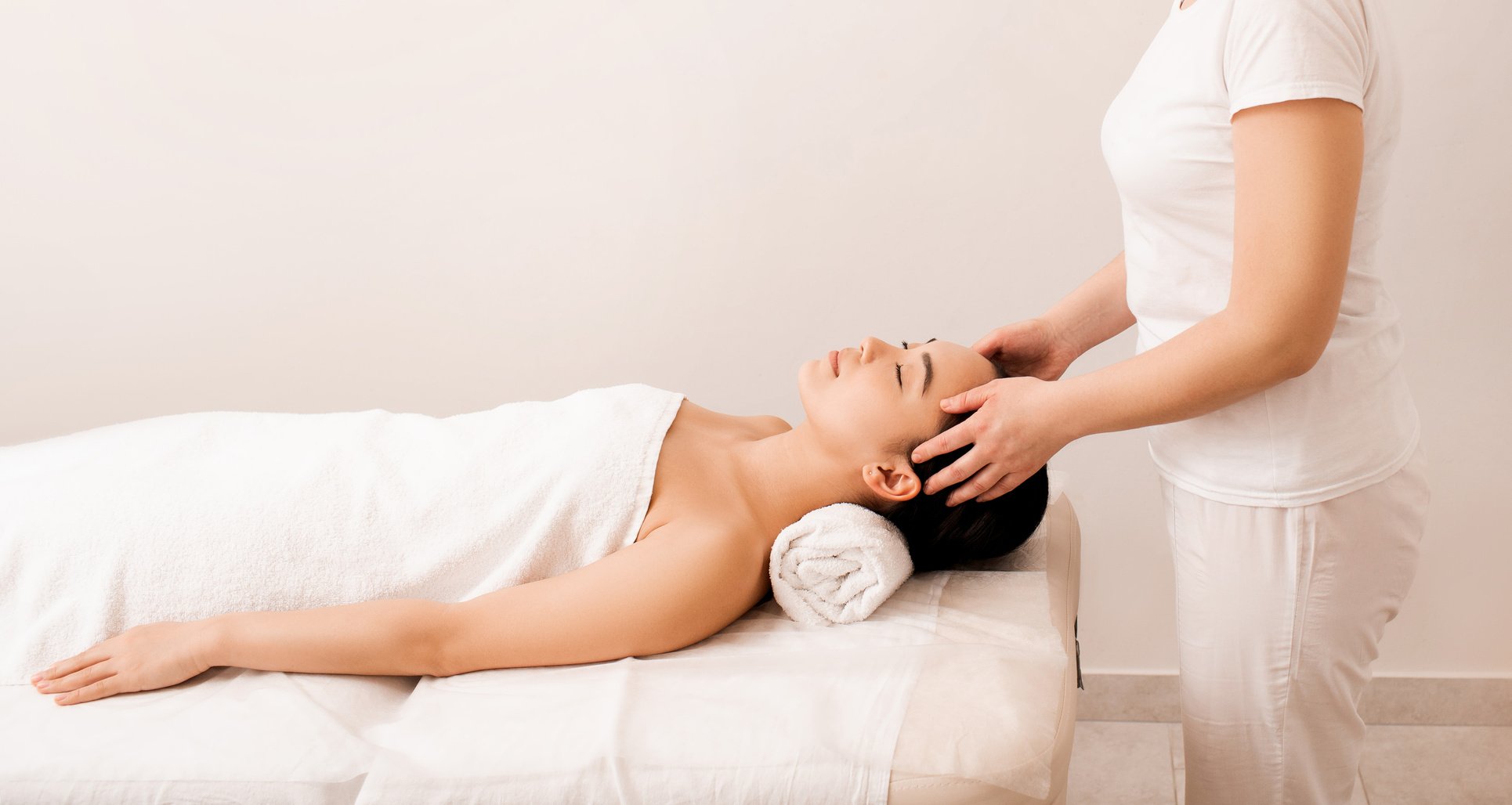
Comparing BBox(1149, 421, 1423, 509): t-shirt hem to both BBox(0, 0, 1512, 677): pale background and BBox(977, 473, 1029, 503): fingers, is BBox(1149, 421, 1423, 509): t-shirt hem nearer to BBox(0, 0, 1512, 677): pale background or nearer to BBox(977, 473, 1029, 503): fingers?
BBox(977, 473, 1029, 503): fingers

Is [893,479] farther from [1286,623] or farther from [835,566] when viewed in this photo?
[1286,623]

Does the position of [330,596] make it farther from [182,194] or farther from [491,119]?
[182,194]

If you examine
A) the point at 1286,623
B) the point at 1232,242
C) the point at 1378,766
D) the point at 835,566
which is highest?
the point at 1232,242

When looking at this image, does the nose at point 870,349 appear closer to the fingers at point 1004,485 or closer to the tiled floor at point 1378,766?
the fingers at point 1004,485

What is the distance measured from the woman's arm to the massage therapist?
66cm

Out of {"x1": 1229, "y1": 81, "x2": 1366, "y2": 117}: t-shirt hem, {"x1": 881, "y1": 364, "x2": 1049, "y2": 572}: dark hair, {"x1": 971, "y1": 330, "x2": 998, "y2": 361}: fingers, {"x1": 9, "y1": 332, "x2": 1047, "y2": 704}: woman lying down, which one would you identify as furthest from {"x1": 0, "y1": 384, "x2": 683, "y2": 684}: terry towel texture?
{"x1": 1229, "y1": 81, "x2": 1366, "y2": 117}: t-shirt hem

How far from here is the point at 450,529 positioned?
1.37 meters

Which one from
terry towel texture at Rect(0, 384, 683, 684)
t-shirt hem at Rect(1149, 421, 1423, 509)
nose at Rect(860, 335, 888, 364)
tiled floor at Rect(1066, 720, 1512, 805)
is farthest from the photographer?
tiled floor at Rect(1066, 720, 1512, 805)

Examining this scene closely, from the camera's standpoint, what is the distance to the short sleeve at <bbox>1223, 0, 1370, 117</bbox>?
0.94 metres

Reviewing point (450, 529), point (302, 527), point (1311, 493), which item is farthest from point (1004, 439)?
point (302, 527)

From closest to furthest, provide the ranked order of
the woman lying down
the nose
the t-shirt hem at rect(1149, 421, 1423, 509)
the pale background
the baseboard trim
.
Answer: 1. the t-shirt hem at rect(1149, 421, 1423, 509)
2. the woman lying down
3. the nose
4. the pale background
5. the baseboard trim

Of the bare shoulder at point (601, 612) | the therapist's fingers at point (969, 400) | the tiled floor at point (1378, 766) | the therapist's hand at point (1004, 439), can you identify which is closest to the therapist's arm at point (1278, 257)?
the therapist's hand at point (1004, 439)

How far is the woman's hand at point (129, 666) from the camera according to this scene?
121cm

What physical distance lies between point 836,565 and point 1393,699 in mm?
1630
